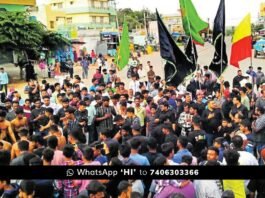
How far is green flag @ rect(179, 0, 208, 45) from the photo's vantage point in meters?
5.80

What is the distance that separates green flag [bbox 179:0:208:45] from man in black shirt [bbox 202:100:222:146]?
4.55ft

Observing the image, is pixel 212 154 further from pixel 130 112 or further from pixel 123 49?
pixel 123 49

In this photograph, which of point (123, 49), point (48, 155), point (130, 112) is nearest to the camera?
point (48, 155)

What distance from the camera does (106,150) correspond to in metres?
3.78

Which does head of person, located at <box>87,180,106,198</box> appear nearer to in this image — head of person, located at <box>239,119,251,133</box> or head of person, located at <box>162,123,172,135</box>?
head of person, located at <box>162,123,172,135</box>

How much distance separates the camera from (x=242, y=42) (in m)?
5.56

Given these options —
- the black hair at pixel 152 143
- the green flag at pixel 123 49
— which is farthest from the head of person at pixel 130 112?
the green flag at pixel 123 49

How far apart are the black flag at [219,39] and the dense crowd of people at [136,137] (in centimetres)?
52

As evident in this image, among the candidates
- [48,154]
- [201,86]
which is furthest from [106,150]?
[201,86]

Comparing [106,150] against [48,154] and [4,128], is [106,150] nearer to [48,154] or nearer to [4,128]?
[48,154]

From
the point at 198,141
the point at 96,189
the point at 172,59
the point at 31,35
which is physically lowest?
the point at 198,141

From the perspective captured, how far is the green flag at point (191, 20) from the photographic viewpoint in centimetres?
580

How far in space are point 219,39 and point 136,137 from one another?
268 centimetres

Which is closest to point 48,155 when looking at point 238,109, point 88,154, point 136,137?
point 88,154
